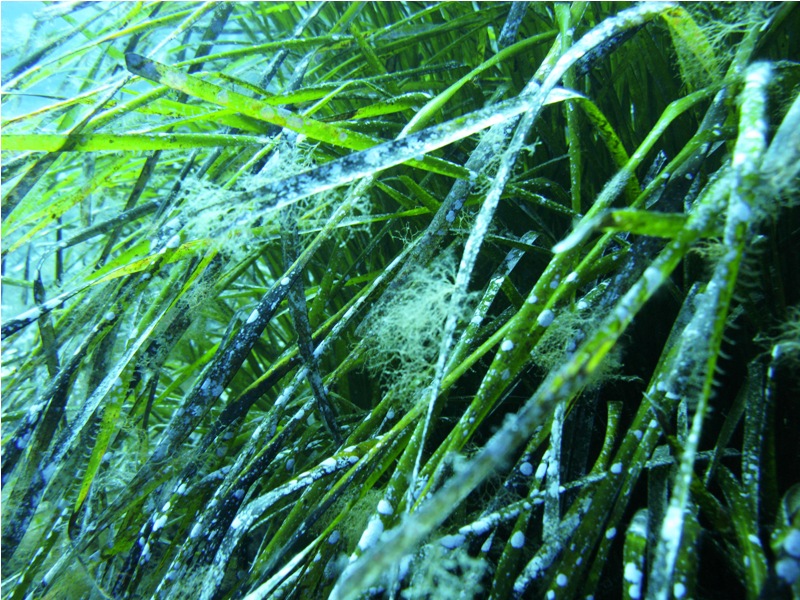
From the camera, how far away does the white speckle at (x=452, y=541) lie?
0.55 metres

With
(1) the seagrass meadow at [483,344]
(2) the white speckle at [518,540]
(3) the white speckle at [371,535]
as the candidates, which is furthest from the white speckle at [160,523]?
(2) the white speckle at [518,540]

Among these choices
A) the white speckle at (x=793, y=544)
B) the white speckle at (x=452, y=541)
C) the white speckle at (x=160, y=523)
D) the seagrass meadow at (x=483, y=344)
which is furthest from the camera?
the white speckle at (x=160, y=523)

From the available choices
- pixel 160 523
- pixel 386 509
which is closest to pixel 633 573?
pixel 386 509

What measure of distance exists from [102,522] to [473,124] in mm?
783

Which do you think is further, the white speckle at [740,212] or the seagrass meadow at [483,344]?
the seagrass meadow at [483,344]

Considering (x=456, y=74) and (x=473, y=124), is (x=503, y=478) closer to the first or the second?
(x=473, y=124)

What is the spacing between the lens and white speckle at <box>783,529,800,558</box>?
1.01 feet

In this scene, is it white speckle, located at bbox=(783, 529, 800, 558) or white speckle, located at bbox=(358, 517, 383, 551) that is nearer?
white speckle, located at bbox=(783, 529, 800, 558)

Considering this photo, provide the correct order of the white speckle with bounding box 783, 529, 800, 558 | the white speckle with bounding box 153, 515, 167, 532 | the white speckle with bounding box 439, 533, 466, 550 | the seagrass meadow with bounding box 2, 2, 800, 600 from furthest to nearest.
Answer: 1. the white speckle with bounding box 153, 515, 167, 532
2. the white speckle with bounding box 439, 533, 466, 550
3. the seagrass meadow with bounding box 2, 2, 800, 600
4. the white speckle with bounding box 783, 529, 800, 558

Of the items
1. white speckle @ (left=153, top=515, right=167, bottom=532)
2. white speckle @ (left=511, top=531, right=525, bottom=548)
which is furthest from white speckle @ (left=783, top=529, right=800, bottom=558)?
white speckle @ (left=153, top=515, right=167, bottom=532)

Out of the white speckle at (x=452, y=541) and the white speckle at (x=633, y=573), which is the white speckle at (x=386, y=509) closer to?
the white speckle at (x=452, y=541)

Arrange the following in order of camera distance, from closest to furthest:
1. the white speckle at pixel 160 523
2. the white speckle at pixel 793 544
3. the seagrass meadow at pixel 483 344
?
1. the white speckle at pixel 793 544
2. the seagrass meadow at pixel 483 344
3. the white speckle at pixel 160 523

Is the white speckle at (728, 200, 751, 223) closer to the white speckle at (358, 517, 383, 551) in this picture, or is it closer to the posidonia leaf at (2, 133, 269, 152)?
the white speckle at (358, 517, 383, 551)

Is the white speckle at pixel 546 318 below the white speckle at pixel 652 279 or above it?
below
